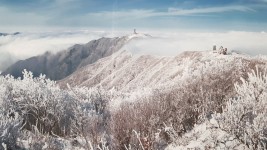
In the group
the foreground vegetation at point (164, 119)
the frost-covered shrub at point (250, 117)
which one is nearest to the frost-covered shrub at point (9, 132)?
the foreground vegetation at point (164, 119)

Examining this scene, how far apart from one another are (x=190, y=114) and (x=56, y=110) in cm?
1271

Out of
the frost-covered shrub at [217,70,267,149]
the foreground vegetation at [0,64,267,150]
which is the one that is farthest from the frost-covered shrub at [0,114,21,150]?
the frost-covered shrub at [217,70,267,149]

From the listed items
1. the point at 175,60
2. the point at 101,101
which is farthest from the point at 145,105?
the point at 175,60

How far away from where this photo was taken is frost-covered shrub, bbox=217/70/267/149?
445 inches

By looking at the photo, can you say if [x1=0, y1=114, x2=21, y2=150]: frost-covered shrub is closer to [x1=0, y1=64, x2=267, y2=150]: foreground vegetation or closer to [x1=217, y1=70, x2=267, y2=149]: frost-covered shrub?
[x1=0, y1=64, x2=267, y2=150]: foreground vegetation

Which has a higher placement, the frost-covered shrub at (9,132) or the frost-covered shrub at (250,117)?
the frost-covered shrub at (250,117)

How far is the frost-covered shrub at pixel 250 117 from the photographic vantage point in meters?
11.3

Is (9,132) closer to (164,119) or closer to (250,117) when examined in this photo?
(164,119)

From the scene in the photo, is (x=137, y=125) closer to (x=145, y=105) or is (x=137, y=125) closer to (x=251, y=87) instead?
(x=145, y=105)

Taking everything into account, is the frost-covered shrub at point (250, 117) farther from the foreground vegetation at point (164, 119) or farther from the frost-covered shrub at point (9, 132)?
the frost-covered shrub at point (9, 132)

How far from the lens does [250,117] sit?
1280 centimetres

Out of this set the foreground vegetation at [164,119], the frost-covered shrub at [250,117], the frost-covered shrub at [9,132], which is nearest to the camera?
the frost-covered shrub at [250,117]

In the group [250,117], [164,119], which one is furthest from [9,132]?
[250,117]

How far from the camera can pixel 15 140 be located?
Answer: 17672 millimetres
